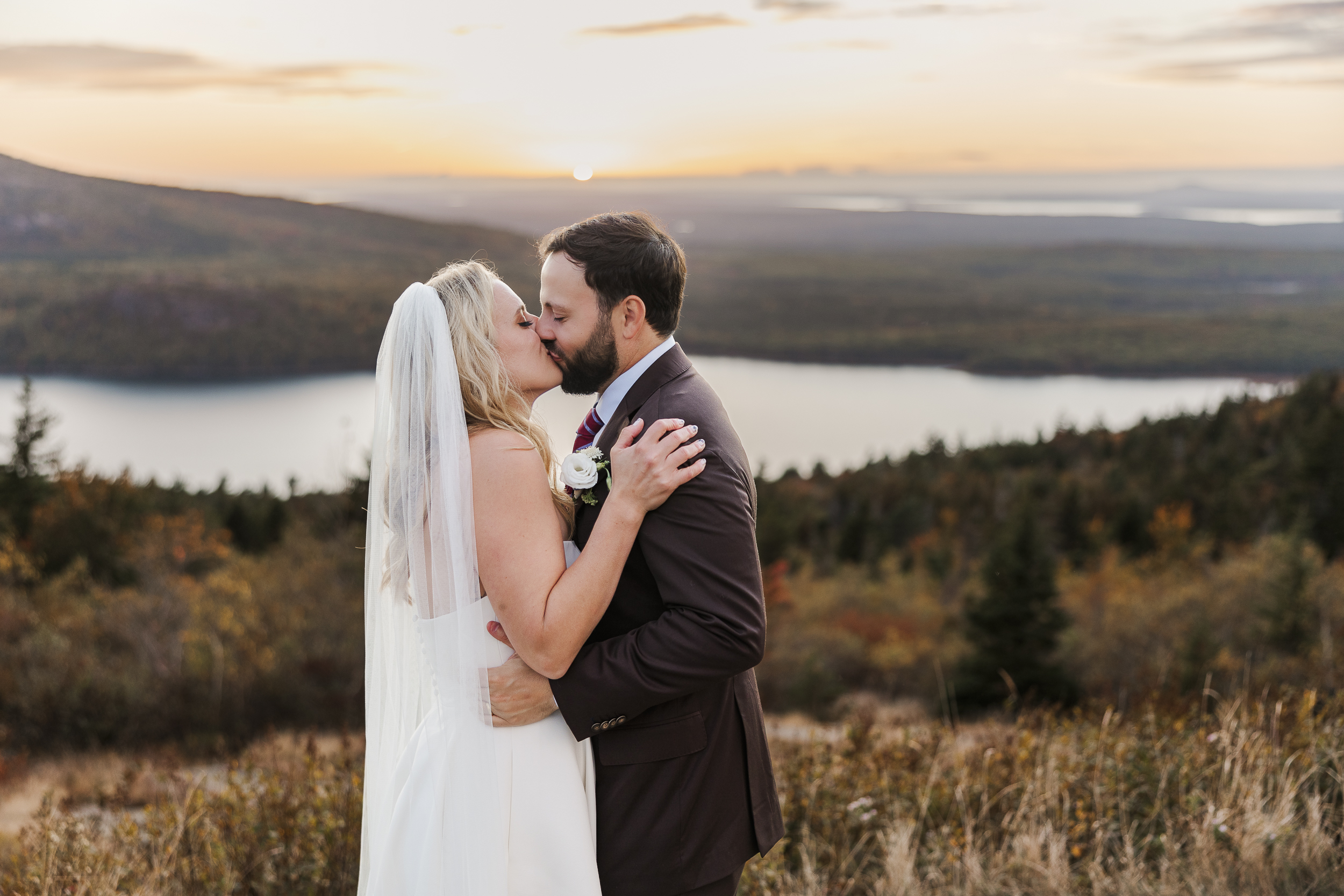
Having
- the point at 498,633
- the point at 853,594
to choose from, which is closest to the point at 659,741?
the point at 498,633

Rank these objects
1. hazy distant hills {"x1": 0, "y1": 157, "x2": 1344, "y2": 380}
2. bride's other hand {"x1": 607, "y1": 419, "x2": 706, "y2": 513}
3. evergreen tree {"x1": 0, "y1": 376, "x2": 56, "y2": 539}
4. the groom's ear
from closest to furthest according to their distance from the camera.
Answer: bride's other hand {"x1": 607, "y1": 419, "x2": 706, "y2": 513}, the groom's ear, evergreen tree {"x1": 0, "y1": 376, "x2": 56, "y2": 539}, hazy distant hills {"x1": 0, "y1": 157, "x2": 1344, "y2": 380}

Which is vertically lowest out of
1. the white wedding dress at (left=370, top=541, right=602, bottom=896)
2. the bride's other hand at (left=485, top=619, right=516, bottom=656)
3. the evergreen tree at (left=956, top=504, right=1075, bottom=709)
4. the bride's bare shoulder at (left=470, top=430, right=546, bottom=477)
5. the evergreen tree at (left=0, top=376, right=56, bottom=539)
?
the evergreen tree at (left=956, top=504, right=1075, bottom=709)

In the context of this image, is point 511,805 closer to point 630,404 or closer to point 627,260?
point 630,404

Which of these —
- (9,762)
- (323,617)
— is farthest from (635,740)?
(323,617)

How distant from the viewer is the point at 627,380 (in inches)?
92.4

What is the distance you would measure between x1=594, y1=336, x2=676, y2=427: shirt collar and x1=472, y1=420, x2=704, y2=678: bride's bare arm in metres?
0.20

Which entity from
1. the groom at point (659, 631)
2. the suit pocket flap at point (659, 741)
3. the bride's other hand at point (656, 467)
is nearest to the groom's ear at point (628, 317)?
the groom at point (659, 631)

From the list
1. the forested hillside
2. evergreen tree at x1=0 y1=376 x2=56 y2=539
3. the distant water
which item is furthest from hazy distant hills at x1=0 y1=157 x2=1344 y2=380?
evergreen tree at x1=0 y1=376 x2=56 y2=539

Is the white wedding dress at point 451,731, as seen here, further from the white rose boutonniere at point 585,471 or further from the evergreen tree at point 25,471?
the evergreen tree at point 25,471

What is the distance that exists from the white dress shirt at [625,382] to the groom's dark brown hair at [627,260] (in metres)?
0.06

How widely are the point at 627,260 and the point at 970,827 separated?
2.69m

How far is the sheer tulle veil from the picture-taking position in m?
2.29

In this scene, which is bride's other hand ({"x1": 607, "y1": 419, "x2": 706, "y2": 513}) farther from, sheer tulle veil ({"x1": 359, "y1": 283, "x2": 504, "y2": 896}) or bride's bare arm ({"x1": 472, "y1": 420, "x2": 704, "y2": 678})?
sheer tulle veil ({"x1": 359, "y1": 283, "x2": 504, "y2": 896})

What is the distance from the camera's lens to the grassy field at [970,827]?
3488 millimetres
